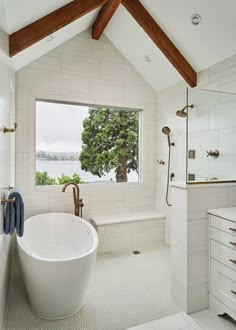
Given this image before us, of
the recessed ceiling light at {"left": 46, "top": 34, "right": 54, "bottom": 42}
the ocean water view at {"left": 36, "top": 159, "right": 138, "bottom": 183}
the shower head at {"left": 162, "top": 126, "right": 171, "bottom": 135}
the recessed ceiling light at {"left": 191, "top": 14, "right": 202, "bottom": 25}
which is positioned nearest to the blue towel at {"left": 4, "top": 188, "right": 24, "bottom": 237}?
the ocean water view at {"left": 36, "top": 159, "right": 138, "bottom": 183}

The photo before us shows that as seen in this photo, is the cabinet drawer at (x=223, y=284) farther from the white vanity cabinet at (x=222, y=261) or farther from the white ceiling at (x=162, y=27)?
the white ceiling at (x=162, y=27)

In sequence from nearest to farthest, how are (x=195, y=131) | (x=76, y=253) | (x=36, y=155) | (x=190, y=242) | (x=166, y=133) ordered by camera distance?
(x=190, y=242) → (x=195, y=131) → (x=76, y=253) → (x=36, y=155) → (x=166, y=133)

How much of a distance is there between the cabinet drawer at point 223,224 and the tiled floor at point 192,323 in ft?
2.56

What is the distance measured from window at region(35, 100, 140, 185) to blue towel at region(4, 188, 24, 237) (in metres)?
1.43

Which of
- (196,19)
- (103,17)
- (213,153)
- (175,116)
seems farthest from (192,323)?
(103,17)

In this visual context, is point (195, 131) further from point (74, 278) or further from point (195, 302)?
point (74, 278)

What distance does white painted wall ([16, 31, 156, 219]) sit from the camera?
124 inches

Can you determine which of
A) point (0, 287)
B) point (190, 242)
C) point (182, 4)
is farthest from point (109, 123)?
point (0, 287)

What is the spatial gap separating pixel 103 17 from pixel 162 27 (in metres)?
0.83

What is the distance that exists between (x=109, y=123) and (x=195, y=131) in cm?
164

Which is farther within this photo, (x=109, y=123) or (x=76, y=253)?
(x=109, y=123)

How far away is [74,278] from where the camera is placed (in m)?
1.80

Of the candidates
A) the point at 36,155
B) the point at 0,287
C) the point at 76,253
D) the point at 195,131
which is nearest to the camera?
the point at 0,287

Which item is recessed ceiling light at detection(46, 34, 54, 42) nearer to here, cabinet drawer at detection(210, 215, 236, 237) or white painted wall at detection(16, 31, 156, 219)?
white painted wall at detection(16, 31, 156, 219)
